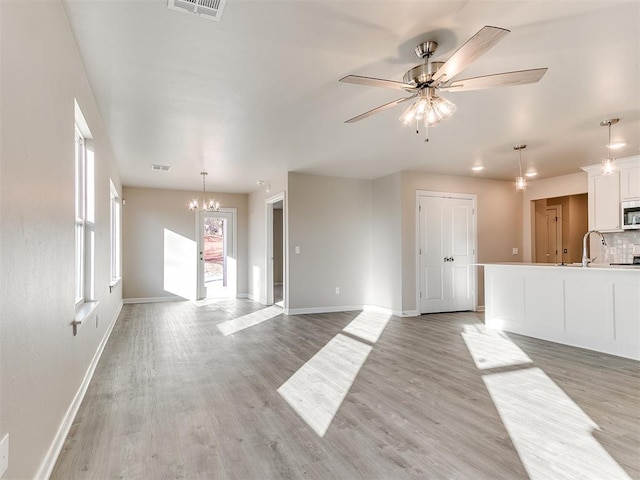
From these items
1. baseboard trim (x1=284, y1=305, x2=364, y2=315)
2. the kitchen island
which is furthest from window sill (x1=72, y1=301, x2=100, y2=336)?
the kitchen island

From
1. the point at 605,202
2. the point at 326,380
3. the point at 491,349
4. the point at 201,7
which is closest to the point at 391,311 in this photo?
the point at 491,349

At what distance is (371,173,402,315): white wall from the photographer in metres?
6.41

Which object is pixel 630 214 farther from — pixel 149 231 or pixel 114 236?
pixel 149 231

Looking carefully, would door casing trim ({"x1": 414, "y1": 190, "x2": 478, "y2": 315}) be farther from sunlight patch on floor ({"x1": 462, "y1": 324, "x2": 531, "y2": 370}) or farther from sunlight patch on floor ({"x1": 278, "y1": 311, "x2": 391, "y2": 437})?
Answer: sunlight patch on floor ({"x1": 278, "y1": 311, "x2": 391, "y2": 437})

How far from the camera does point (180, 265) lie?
845 centimetres

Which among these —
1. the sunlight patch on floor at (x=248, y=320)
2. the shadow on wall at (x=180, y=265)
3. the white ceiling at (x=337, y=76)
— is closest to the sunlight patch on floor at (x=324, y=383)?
the sunlight patch on floor at (x=248, y=320)

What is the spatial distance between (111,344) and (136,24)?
3747mm

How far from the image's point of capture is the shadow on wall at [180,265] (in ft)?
27.4

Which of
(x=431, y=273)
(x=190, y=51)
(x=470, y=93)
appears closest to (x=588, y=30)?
(x=470, y=93)

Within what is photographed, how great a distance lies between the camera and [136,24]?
2258 mm

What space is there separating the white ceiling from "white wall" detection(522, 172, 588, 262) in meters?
1.17

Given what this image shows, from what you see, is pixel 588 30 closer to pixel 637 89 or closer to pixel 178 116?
pixel 637 89

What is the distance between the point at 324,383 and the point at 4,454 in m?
2.26

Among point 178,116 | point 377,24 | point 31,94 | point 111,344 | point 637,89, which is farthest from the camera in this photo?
point 111,344
